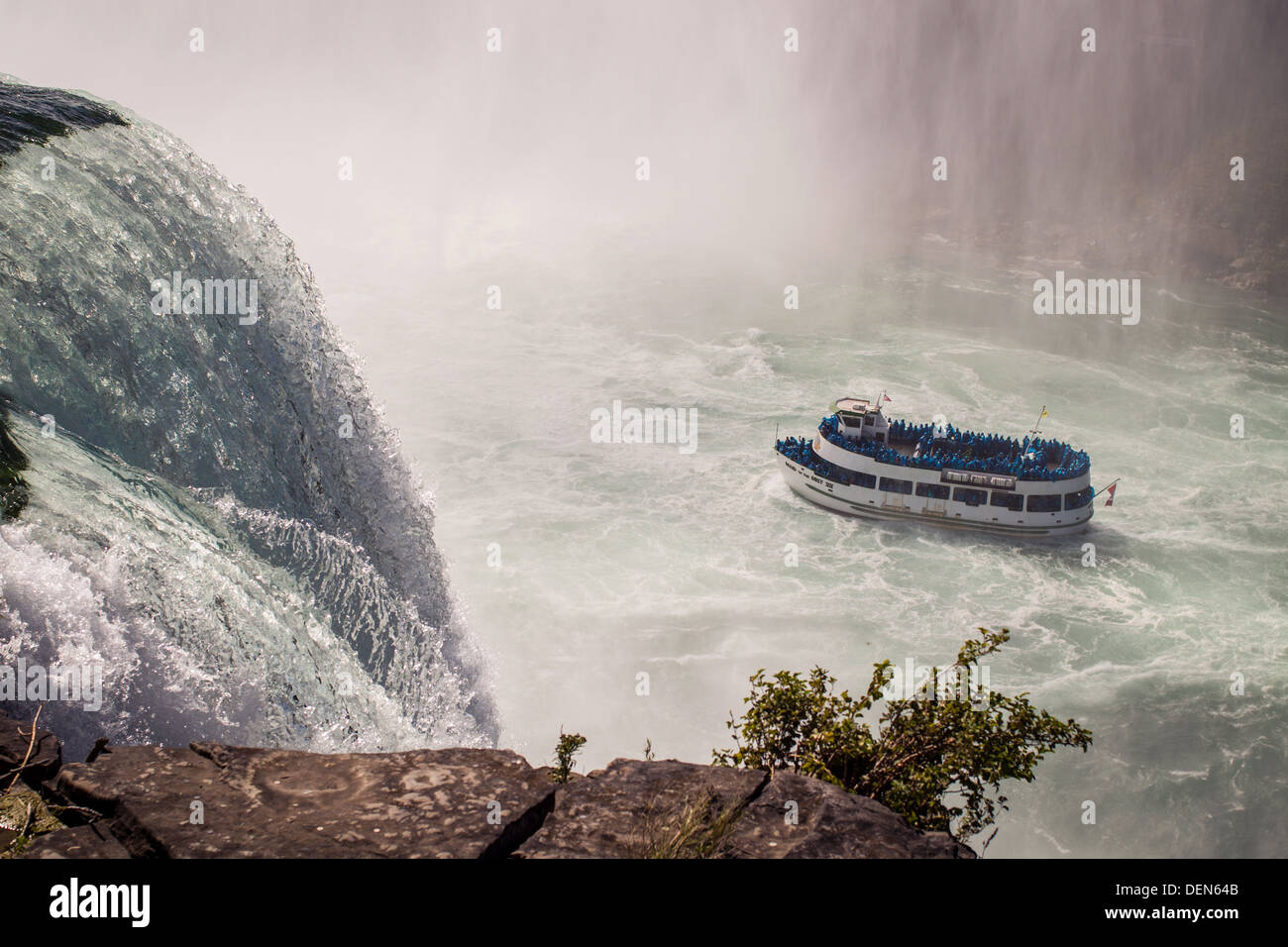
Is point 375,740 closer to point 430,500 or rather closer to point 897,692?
point 430,500

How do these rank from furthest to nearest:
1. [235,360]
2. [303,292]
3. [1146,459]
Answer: [1146,459], [303,292], [235,360]

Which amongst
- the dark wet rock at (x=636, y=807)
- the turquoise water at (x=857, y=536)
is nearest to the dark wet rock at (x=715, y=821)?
the dark wet rock at (x=636, y=807)

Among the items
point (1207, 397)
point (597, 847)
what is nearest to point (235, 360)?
point (597, 847)
